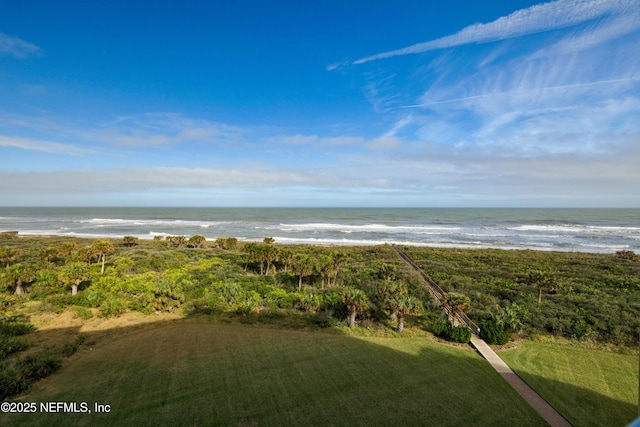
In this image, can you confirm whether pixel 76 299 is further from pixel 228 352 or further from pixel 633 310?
pixel 633 310

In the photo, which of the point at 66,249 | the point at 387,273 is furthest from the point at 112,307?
the point at 387,273

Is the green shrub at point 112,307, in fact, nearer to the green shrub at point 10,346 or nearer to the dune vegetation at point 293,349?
the dune vegetation at point 293,349

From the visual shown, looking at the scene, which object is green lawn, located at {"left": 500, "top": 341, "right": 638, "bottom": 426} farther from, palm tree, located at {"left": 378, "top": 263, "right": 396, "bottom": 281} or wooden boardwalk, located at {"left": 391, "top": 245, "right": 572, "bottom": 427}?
palm tree, located at {"left": 378, "top": 263, "right": 396, "bottom": 281}

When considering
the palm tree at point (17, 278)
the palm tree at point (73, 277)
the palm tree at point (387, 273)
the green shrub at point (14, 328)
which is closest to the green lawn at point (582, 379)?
the palm tree at point (387, 273)

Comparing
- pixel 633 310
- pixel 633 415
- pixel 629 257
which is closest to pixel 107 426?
pixel 633 415

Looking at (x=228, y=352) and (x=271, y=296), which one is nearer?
(x=228, y=352)
